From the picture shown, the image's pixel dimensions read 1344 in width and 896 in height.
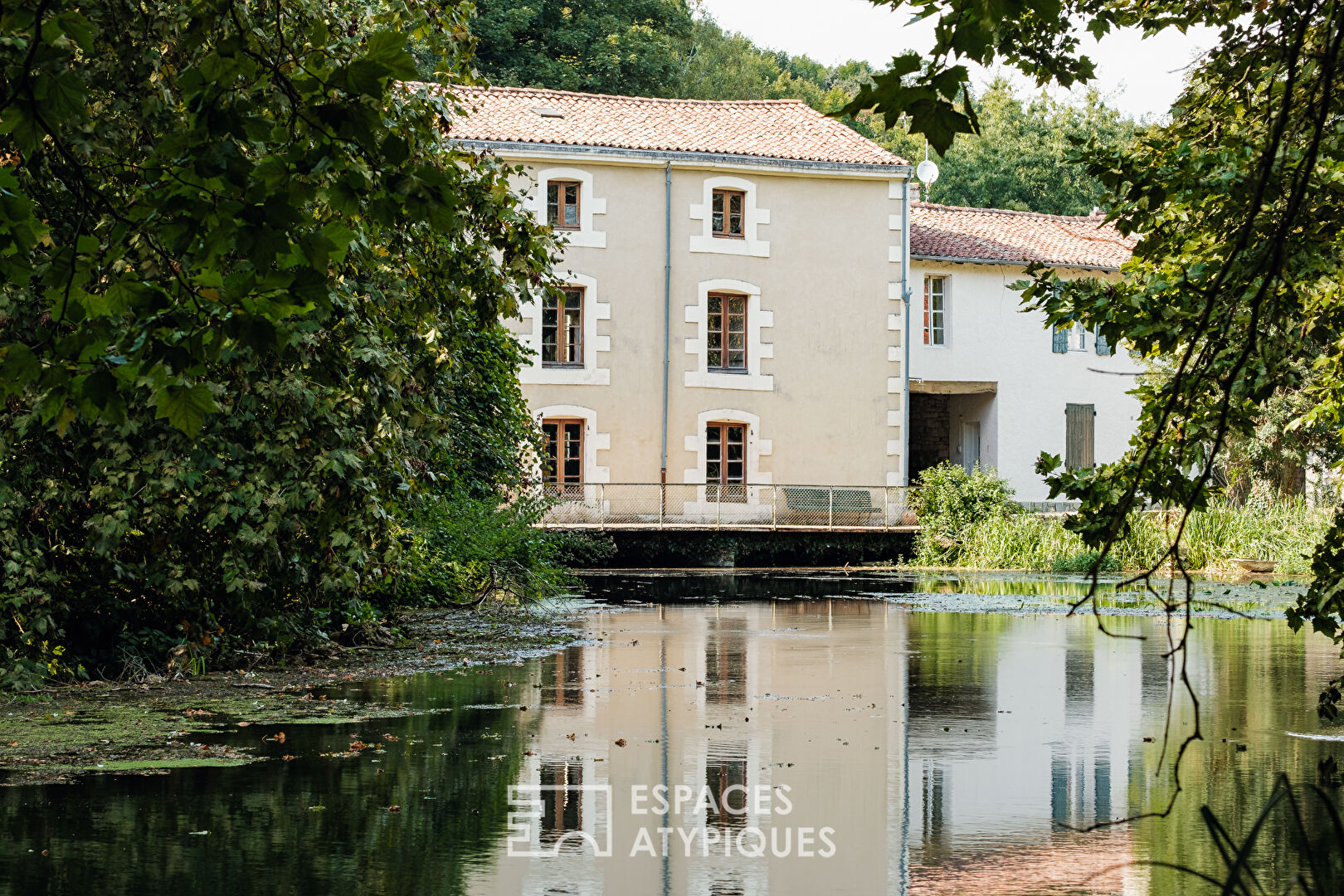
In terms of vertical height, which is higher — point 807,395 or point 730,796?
point 807,395

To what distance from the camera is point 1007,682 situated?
40.3ft

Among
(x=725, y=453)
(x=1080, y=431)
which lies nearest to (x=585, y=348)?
(x=725, y=453)

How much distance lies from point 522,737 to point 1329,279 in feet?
17.7

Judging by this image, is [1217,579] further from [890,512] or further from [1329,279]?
[1329,279]

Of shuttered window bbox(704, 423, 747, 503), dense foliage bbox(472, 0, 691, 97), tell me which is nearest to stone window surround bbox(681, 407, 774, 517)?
shuttered window bbox(704, 423, 747, 503)

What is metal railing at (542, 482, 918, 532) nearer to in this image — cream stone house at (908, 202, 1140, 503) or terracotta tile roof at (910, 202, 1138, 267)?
cream stone house at (908, 202, 1140, 503)

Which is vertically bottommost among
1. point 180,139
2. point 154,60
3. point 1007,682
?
point 1007,682

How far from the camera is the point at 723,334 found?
3575cm

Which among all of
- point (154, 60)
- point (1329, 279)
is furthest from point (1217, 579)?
point (154, 60)

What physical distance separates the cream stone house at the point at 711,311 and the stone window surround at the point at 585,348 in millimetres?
42

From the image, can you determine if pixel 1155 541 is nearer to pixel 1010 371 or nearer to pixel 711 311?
pixel 711 311

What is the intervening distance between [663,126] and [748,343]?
574 cm

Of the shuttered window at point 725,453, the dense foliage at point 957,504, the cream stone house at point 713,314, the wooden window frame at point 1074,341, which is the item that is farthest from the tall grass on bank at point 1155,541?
the wooden window frame at point 1074,341

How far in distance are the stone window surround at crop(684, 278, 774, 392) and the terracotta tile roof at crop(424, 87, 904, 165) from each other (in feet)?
10.2
